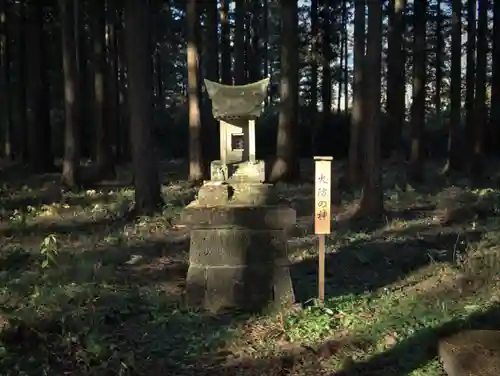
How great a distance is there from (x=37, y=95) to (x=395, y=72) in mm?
13694

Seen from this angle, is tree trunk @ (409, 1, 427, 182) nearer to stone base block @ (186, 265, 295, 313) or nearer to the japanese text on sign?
the japanese text on sign

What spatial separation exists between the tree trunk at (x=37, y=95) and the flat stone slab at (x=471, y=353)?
1928 centimetres

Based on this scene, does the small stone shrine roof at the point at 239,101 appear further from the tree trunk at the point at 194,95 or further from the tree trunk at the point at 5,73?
the tree trunk at the point at 5,73

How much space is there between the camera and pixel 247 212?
673 cm

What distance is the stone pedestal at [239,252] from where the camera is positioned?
6.74m

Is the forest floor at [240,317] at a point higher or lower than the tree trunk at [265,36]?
lower

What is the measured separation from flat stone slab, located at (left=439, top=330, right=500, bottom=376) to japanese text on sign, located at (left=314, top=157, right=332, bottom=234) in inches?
80.5

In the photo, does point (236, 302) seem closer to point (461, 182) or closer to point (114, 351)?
point (114, 351)

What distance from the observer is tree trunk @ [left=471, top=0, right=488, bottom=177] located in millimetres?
18625

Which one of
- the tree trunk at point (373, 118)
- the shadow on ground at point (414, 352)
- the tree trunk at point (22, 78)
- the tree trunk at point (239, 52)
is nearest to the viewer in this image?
the shadow on ground at point (414, 352)

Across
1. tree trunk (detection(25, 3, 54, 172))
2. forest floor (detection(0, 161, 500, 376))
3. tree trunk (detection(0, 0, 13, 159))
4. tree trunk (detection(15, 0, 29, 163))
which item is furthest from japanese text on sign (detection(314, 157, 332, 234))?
tree trunk (detection(0, 0, 13, 159))

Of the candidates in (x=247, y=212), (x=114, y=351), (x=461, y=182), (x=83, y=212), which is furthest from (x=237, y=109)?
(x=461, y=182)

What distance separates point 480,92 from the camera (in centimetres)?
1853

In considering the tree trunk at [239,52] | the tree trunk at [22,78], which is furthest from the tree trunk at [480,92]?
the tree trunk at [22,78]
